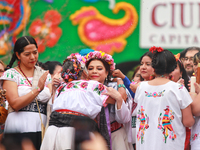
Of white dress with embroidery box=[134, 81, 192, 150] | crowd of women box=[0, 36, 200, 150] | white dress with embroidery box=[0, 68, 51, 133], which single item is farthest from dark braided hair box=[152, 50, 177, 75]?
white dress with embroidery box=[0, 68, 51, 133]

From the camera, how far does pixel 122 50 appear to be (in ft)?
27.9

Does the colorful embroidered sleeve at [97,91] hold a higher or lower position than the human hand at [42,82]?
lower

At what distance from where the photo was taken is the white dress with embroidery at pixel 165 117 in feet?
10.9

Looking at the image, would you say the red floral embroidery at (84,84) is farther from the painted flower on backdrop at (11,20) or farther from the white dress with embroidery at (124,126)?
the painted flower on backdrop at (11,20)

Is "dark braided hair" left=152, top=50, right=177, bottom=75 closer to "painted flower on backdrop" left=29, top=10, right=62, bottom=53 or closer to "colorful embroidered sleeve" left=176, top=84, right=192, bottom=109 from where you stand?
"colorful embroidered sleeve" left=176, top=84, right=192, bottom=109

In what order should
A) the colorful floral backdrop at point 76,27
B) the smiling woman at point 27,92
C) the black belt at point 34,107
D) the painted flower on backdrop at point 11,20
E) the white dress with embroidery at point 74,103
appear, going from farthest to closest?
the painted flower on backdrop at point 11,20 < the colorful floral backdrop at point 76,27 < the black belt at point 34,107 < the smiling woman at point 27,92 < the white dress with embroidery at point 74,103

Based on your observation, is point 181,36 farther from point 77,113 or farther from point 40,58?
point 77,113

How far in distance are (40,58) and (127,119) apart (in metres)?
5.24

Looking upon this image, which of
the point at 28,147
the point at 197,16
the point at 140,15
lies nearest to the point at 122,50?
the point at 140,15

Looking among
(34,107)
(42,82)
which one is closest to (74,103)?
(42,82)

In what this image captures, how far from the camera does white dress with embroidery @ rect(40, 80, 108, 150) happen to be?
10.8 feet

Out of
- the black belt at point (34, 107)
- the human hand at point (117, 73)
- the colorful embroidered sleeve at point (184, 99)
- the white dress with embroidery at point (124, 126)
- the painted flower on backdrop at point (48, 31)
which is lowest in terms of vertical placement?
the white dress with embroidery at point (124, 126)

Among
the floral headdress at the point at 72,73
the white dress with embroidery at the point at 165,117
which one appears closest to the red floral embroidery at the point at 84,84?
the floral headdress at the point at 72,73

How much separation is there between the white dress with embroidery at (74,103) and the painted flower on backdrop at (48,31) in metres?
5.19
